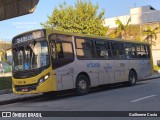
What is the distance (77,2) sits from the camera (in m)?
40.6

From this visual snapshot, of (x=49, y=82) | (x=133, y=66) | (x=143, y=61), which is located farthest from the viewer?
(x=143, y=61)

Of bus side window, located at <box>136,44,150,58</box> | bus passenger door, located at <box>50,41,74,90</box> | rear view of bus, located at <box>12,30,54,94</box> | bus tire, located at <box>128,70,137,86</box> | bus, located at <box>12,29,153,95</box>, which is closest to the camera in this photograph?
rear view of bus, located at <box>12,30,54,94</box>

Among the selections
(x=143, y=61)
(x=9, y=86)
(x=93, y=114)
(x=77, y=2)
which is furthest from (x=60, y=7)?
(x=93, y=114)

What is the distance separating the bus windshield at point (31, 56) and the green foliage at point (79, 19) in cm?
2244

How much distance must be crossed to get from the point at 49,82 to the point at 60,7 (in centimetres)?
2589

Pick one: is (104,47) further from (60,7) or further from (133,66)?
(60,7)

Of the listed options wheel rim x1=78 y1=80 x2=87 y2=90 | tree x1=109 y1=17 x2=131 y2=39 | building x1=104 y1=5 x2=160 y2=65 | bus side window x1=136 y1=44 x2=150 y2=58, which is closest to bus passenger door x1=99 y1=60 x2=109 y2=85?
wheel rim x1=78 y1=80 x2=87 y2=90

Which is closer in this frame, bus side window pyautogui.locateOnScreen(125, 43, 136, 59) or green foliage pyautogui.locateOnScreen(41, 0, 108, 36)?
bus side window pyautogui.locateOnScreen(125, 43, 136, 59)

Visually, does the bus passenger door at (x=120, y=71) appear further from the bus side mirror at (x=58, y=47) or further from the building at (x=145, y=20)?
the building at (x=145, y=20)

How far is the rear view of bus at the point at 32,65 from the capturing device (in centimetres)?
1546

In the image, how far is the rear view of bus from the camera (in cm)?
1546

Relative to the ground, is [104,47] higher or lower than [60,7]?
lower

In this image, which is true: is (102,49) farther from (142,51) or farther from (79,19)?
(79,19)

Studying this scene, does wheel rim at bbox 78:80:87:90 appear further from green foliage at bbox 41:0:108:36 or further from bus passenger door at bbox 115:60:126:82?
green foliage at bbox 41:0:108:36
